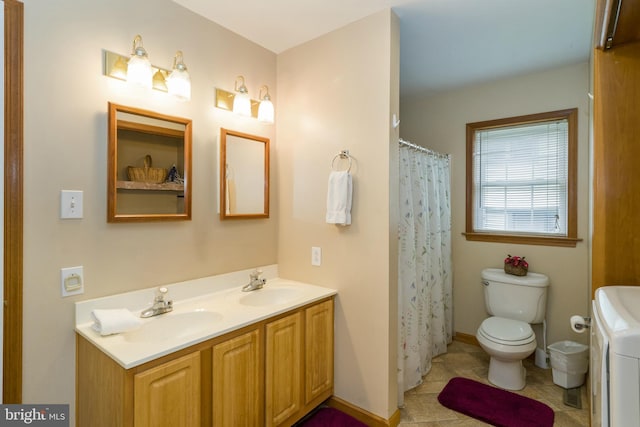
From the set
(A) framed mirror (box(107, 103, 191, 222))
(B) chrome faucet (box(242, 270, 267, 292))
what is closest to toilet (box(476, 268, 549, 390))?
(B) chrome faucet (box(242, 270, 267, 292))

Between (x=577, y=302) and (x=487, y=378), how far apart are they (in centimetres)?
95

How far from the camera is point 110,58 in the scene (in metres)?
1.59

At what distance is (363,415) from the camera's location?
200 centimetres

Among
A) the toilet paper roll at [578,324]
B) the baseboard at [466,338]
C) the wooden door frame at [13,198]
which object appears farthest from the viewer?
the baseboard at [466,338]

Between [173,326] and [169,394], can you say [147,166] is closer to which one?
[173,326]

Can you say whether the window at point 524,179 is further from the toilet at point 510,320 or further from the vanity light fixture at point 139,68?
the vanity light fixture at point 139,68

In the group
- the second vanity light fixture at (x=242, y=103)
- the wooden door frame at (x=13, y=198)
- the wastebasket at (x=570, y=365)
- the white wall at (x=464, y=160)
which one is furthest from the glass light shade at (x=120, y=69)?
the wastebasket at (x=570, y=365)

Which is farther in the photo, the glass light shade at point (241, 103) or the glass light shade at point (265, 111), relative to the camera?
the glass light shade at point (265, 111)

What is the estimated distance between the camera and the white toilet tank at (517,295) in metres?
2.61

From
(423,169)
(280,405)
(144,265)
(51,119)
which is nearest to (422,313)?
(423,169)

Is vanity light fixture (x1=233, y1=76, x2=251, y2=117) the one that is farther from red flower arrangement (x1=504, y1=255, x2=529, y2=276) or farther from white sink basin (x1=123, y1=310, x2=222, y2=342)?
red flower arrangement (x1=504, y1=255, x2=529, y2=276)

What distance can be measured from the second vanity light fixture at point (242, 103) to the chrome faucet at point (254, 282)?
1026 millimetres

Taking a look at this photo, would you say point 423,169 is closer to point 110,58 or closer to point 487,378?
point 487,378

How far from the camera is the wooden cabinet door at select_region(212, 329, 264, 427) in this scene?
4.76 ft
